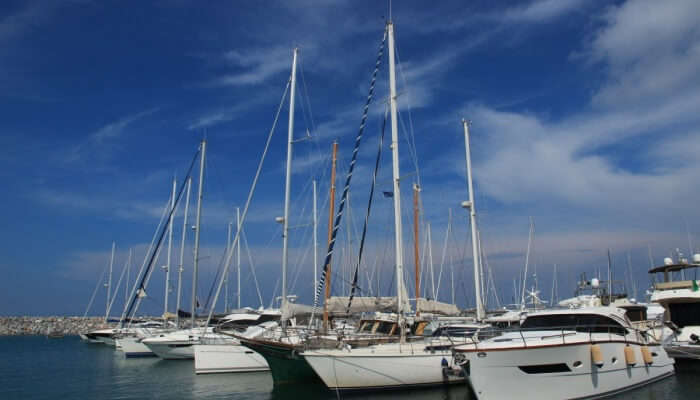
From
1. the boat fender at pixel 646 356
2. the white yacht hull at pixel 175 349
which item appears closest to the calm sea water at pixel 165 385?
the white yacht hull at pixel 175 349

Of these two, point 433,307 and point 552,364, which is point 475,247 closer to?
point 433,307

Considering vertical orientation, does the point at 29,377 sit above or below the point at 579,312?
below

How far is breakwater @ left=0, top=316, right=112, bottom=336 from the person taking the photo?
98.8m

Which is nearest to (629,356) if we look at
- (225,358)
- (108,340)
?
(225,358)

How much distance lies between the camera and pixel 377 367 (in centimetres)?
1725

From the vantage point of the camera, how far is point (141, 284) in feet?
121

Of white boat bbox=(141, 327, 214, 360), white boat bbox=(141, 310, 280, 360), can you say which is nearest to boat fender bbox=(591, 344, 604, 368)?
white boat bbox=(141, 310, 280, 360)

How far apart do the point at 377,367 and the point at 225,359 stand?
11121 millimetres

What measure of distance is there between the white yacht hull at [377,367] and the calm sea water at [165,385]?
43 cm

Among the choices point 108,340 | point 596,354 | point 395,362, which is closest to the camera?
point 596,354

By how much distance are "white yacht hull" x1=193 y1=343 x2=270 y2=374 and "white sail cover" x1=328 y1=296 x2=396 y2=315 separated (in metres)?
6.60

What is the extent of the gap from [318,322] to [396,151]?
966 centimetres

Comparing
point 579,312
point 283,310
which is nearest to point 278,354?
point 283,310

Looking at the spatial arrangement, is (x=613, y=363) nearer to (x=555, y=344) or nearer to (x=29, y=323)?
(x=555, y=344)
